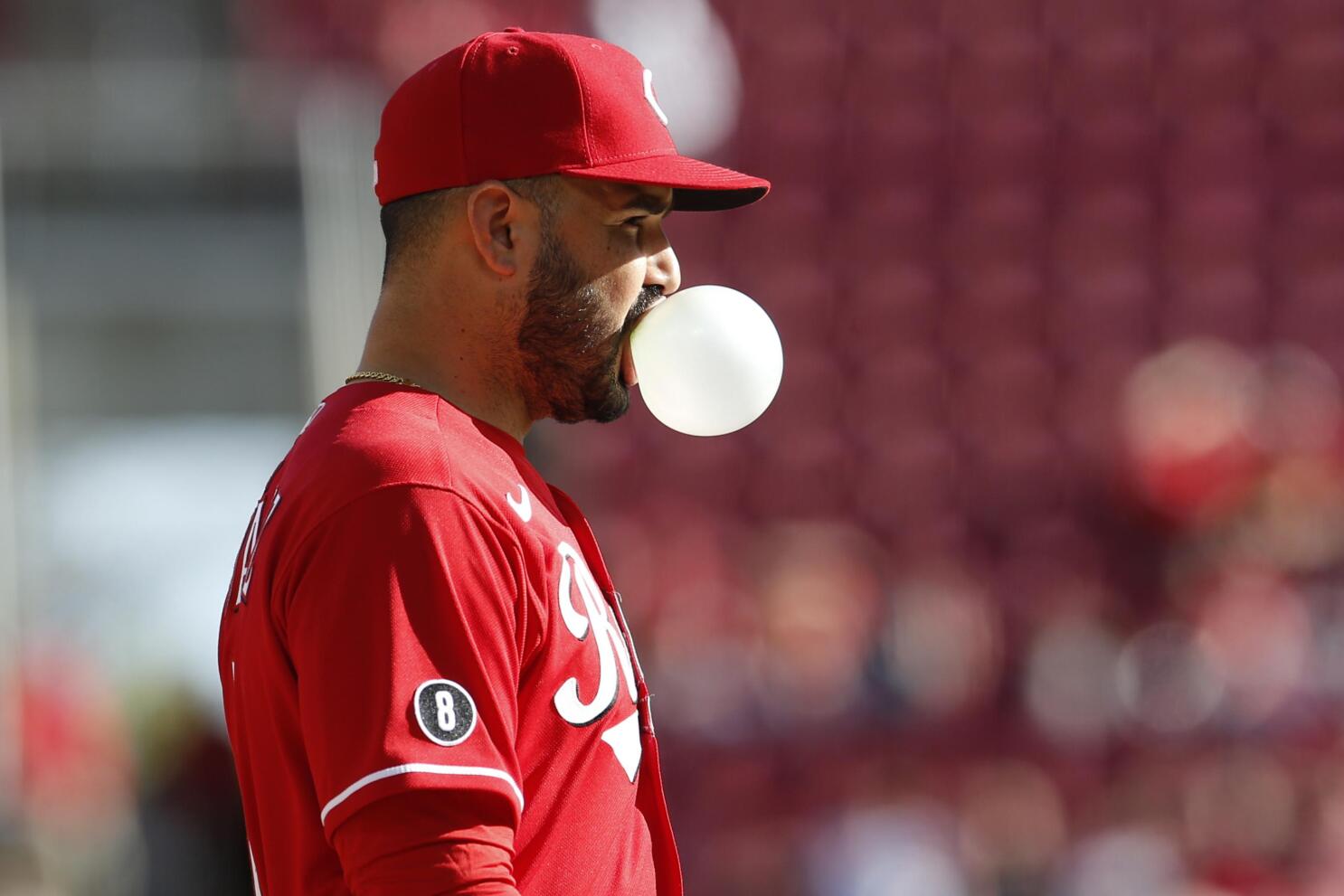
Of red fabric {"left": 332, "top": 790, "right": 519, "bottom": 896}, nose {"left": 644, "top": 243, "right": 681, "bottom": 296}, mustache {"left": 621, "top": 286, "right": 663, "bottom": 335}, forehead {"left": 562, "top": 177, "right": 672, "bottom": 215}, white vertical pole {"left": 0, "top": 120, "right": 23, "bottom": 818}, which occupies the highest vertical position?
forehead {"left": 562, "top": 177, "right": 672, "bottom": 215}

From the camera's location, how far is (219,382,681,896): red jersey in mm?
984

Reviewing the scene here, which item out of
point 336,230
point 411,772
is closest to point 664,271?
point 411,772

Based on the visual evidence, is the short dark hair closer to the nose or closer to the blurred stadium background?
the nose

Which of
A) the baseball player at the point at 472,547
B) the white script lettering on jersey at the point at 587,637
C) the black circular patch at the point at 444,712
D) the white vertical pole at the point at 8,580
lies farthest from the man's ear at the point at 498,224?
the white vertical pole at the point at 8,580

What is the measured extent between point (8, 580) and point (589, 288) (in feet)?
11.8

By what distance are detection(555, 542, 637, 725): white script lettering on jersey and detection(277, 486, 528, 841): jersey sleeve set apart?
9 centimetres

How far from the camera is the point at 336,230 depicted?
184 inches

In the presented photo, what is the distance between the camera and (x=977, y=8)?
5457 millimetres

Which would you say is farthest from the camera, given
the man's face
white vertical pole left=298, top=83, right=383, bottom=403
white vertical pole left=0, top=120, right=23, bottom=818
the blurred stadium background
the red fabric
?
white vertical pole left=298, top=83, right=383, bottom=403

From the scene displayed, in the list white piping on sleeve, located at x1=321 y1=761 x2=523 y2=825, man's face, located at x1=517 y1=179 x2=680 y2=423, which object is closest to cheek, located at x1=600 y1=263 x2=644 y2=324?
man's face, located at x1=517 y1=179 x2=680 y2=423

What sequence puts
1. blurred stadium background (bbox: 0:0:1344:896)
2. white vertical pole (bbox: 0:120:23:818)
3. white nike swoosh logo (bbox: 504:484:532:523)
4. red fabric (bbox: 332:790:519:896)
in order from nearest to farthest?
red fabric (bbox: 332:790:519:896) → white nike swoosh logo (bbox: 504:484:532:523) → white vertical pole (bbox: 0:120:23:818) → blurred stadium background (bbox: 0:0:1344:896)

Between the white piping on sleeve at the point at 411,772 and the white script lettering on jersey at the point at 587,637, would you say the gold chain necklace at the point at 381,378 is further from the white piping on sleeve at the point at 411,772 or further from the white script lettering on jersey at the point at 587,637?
the white piping on sleeve at the point at 411,772

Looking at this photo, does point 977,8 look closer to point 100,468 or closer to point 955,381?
point 955,381

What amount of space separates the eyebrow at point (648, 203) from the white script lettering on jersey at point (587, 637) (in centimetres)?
28
